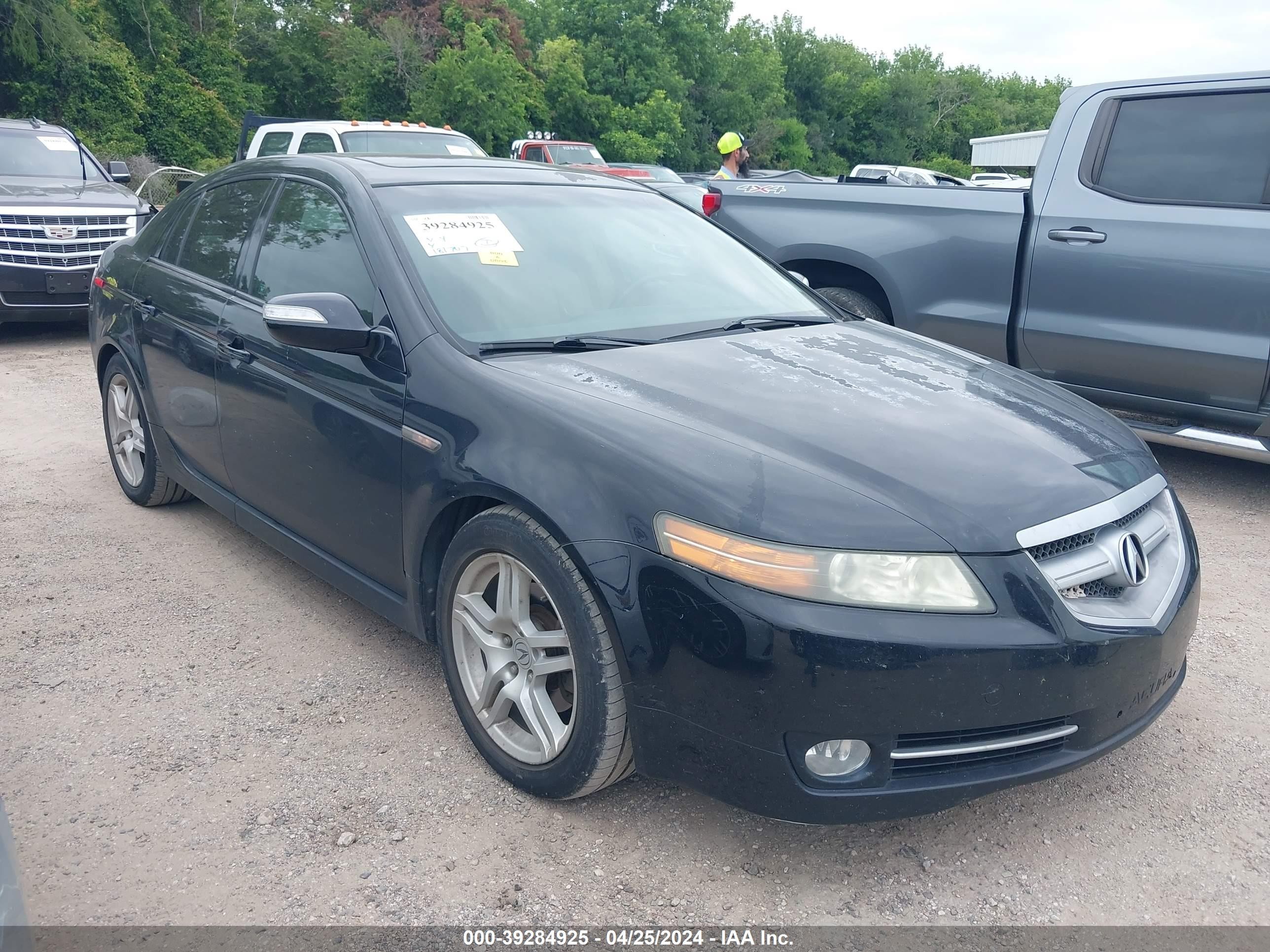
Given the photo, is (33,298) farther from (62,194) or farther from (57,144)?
(57,144)

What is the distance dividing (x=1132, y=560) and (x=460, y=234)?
210cm

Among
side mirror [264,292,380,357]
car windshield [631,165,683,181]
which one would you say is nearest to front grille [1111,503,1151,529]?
side mirror [264,292,380,357]

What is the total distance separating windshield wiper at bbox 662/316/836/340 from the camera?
10.5ft

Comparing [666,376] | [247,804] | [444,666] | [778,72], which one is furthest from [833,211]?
[778,72]

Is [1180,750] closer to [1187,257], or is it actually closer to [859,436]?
[859,436]

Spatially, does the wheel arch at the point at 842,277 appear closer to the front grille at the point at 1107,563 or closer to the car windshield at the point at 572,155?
the front grille at the point at 1107,563

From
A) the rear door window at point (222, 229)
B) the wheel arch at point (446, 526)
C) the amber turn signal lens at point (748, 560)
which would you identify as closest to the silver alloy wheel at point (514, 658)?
the wheel arch at point (446, 526)

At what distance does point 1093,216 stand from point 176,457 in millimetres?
4393

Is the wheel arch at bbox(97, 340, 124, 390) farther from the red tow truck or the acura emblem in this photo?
the red tow truck

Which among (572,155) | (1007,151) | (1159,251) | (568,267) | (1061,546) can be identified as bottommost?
(1007,151)

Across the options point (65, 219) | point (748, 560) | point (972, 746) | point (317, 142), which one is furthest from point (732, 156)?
point (972, 746)

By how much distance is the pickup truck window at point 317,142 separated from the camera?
424 inches

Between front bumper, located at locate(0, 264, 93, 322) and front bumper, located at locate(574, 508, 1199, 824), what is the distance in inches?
308

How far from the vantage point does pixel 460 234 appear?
10.6 ft
